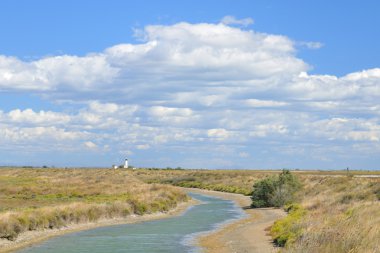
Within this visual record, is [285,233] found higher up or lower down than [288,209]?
lower down

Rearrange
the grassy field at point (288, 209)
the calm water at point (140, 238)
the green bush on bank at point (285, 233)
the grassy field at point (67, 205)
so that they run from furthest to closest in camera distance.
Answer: the grassy field at point (67, 205) < the calm water at point (140, 238) < the green bush on bank at point (285, 233) < the grassy field at point (288, 209)

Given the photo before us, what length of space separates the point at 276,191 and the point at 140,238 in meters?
27.5

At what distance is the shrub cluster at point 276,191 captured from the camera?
6109 centimetres

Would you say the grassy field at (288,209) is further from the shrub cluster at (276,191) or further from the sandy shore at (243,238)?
the shrub cluster at (276,191)

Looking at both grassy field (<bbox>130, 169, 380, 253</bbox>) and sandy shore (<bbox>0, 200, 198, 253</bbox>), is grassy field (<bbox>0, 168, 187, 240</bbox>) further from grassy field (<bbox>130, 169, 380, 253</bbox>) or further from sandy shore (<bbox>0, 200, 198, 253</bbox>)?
grassy field (<bbox>130, 169, 380, 253</bbox>)

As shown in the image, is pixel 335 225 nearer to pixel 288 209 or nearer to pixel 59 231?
pixel 59 231

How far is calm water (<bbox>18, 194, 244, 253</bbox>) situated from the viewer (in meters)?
32.1

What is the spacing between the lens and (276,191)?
61344 mm

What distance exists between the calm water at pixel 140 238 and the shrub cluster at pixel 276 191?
1120 centimetres

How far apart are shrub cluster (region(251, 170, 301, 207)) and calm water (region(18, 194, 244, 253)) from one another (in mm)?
11200

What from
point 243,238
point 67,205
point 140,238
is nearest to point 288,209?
point 243,238

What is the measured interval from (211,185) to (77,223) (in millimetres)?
71412

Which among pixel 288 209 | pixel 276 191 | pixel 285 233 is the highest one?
pixel 276 191

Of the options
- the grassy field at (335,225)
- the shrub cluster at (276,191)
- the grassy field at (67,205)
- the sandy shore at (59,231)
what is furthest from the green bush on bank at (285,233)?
the shrub cluster at (276,191)
